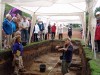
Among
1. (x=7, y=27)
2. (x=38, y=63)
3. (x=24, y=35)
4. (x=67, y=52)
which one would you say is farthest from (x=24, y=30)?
(x=67, y=52)

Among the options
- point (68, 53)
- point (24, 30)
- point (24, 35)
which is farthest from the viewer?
point (24, 35)

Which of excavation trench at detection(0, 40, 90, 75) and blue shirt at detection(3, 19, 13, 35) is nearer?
excavation trench at detection(0, 40, 90, 75)

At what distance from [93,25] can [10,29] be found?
3406 mm

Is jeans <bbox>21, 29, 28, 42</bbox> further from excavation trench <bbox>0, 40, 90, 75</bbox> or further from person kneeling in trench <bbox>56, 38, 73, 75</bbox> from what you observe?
person kneeling in trench <bbox>56, 38, 73, 75</bbox>

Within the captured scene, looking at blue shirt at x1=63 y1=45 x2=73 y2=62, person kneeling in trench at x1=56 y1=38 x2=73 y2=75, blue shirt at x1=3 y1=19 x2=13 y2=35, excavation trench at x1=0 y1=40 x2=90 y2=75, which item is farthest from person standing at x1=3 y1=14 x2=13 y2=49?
blue shirt at x1=63 y1=45 x2=73 y2=62

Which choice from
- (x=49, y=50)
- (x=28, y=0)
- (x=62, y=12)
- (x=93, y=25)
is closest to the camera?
(x=93, y=25)

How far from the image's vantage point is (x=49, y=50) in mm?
21656

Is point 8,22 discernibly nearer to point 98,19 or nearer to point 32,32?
point 98,19

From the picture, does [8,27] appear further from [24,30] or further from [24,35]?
[24,35]

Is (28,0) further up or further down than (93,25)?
further up

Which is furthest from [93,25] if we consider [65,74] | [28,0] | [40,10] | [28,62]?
[40,10]

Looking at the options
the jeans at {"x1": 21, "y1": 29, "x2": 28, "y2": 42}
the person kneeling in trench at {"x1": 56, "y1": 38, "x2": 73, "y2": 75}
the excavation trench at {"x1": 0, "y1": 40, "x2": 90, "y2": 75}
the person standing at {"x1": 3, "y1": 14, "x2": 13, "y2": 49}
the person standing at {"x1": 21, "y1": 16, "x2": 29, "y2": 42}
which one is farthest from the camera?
the jeans at {"x1": 21, "y1": 29, "x2": 28, "y2": 42}

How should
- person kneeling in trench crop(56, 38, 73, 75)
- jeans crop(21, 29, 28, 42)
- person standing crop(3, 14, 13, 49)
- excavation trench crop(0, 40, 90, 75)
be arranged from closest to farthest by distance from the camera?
person kneeling in trench crop(56, 38, 73, 75) → excavation trench crop(0, 40, 90, 75) → person standing crop(3, 14, 13, 49) → jeans crop(21, 29, 28, 42)

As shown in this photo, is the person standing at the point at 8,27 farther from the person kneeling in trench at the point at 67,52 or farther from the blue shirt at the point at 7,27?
the person kneeling in trench at the point at 67,52
